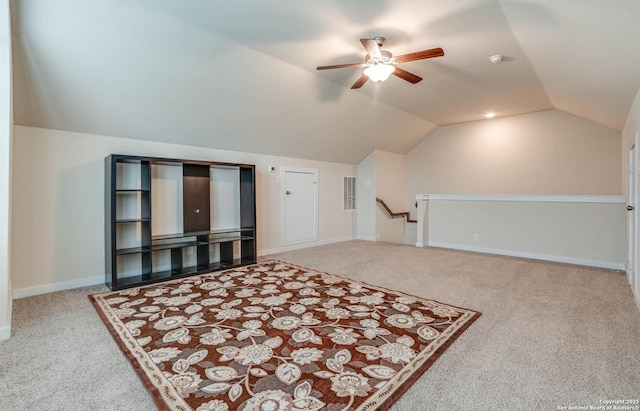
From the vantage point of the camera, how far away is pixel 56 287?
3496 mm

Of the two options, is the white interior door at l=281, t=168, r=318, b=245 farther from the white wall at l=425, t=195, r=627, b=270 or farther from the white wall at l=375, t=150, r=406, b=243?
the white wall at l=425, t=195, r=627, b=270

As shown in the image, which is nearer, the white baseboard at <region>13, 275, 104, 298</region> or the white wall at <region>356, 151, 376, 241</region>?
the white baseboard at <region>13, 275, 104, 298</region>

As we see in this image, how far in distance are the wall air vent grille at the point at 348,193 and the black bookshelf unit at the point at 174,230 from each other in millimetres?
2765

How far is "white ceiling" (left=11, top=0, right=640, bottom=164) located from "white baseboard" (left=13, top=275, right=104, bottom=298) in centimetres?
181

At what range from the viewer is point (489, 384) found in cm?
175

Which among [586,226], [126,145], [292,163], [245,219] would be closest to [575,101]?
[586,226]

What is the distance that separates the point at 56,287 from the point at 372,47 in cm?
436

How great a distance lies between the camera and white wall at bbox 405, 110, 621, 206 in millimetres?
5352

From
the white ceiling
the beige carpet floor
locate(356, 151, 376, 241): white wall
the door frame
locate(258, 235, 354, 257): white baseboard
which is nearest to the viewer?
the beige carpet floor

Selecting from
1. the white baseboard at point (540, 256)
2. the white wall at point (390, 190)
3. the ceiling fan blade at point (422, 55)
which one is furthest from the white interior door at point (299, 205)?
the ceiling fan blade at point (422, 55)

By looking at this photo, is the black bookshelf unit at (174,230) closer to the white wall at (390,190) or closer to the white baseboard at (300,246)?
the white baseboard at (300,246)

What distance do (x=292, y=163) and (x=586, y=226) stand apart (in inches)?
195

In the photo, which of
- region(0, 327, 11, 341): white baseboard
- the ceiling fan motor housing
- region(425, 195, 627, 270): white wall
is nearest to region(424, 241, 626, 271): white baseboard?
region(425, 195, 627, 270): white wall

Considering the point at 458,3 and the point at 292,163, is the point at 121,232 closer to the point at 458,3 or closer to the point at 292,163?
the point at 292,163
